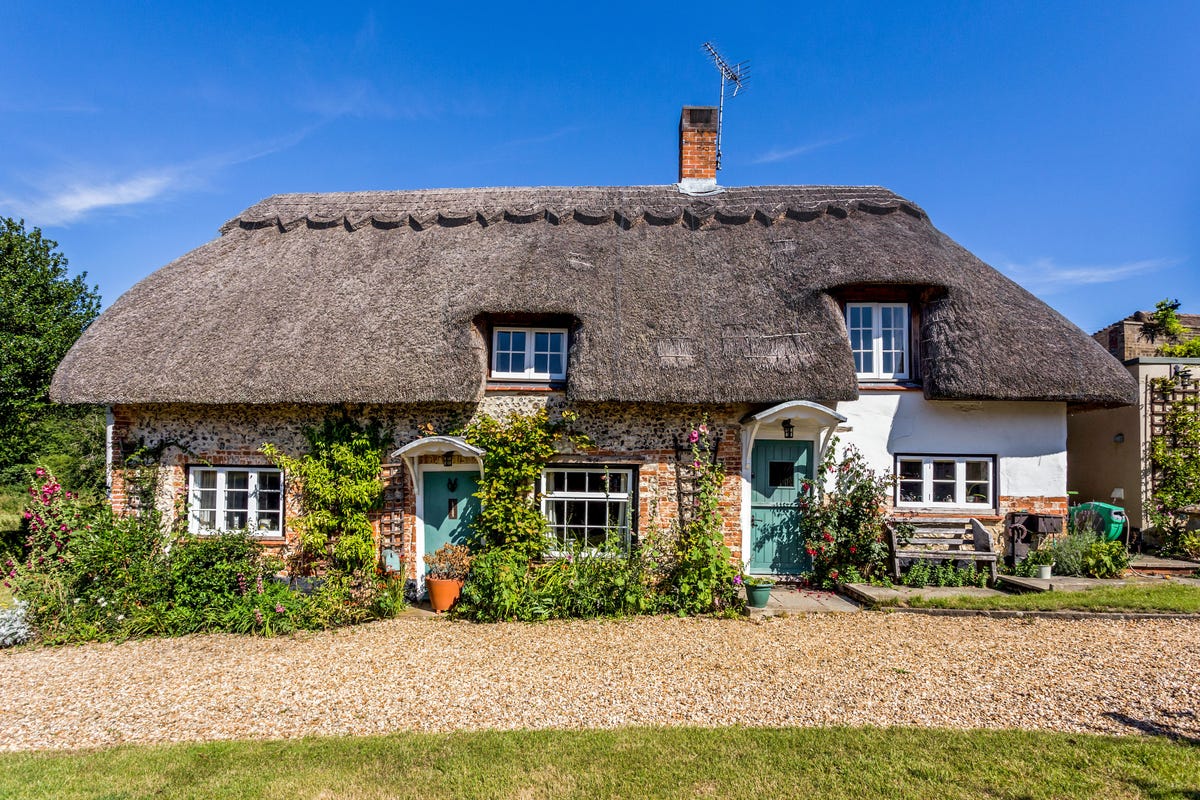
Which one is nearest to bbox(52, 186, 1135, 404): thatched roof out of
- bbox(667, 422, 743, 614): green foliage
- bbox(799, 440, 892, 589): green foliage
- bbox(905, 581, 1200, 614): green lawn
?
bbox(667, 422, 743, 614): green foliage

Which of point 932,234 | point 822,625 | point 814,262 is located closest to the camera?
point 822,625

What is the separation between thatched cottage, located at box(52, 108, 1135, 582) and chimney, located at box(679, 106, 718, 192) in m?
2.71

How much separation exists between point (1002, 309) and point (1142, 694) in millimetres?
5723

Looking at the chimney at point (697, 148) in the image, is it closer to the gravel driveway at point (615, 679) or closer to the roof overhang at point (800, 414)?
the roof overhang at point (800, 414)

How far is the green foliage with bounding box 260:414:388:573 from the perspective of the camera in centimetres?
849

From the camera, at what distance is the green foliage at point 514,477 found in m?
8.39

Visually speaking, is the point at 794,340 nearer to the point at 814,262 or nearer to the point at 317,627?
the point at 814,262

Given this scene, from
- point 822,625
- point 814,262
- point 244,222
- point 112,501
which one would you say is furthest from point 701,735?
point 244,222

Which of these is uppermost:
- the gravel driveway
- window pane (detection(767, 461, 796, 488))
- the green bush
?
window pane (detection(767, 461, 796, 488))

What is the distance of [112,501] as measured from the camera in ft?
29.3

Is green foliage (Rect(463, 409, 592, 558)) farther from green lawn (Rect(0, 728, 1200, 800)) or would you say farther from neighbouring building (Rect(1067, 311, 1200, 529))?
neighbouring building (Rect(1067, 311, 1200, 529))

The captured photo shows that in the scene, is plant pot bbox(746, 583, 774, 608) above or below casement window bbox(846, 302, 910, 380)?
below

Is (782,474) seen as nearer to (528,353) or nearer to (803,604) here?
(803,604)

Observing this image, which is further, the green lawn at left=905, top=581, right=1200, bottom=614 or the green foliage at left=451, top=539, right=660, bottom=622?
the green foliage at left=451, top=539, right=660, bottom=622
